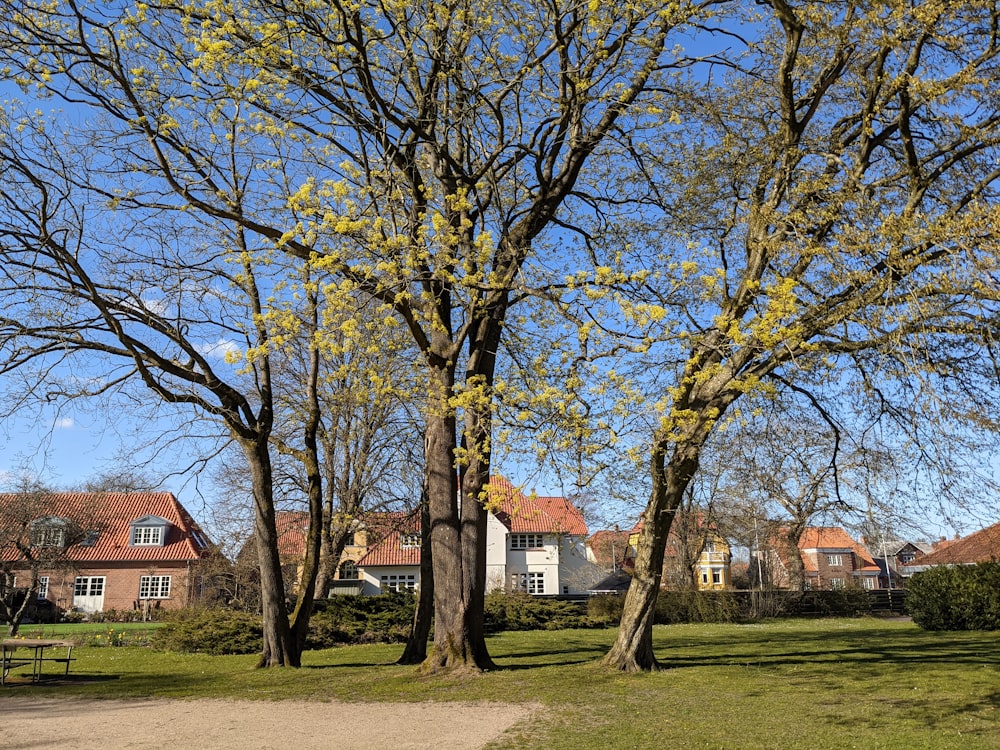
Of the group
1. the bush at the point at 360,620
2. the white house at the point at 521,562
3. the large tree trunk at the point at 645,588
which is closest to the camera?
the large tree trunk at the point at 645,588

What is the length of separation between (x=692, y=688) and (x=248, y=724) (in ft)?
18.0

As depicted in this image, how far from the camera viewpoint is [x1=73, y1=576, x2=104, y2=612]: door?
3797 centimetres

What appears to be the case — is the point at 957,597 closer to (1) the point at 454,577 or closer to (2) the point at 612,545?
(1) the point at 454,577

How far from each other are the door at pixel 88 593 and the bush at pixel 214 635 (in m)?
23.4

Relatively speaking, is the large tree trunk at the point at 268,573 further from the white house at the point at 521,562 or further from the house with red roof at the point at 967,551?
the white house at the point at 521,562

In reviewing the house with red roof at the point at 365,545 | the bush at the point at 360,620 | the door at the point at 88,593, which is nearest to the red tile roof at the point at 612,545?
the house with red roof at the point at 365,545

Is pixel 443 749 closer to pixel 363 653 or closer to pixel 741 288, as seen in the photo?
pixel 741 288

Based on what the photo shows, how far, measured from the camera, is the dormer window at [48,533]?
24344 millimetres

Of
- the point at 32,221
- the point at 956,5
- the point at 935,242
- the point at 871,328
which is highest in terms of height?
the point at 956,5

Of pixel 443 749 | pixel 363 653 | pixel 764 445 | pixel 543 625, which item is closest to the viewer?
pixel 443 749

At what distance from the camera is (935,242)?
25.7 ft

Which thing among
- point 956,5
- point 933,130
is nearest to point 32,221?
point 956,5

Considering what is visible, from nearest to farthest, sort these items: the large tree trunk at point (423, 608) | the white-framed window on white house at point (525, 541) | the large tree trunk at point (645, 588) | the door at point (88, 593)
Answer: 1. the large tree trunk at point (645, 588)
2. the large tree trunk at point (423, 608)
3. the door at point (88, 593)
4. the white-framed window on white house at point (525, 541)

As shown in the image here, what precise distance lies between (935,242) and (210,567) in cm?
2611
